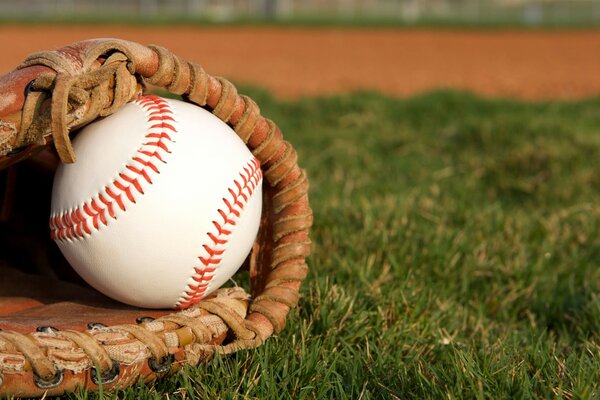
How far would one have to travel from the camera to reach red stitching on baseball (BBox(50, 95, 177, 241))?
1.81 m

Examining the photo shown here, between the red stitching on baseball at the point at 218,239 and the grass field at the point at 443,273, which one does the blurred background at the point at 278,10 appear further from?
the red stitching on baseball at the point at 218,239

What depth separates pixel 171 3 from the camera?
30.9 m

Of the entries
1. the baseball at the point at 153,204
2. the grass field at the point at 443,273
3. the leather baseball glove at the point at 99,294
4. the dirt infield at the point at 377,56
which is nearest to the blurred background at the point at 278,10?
the dirt infield at the point at 377,56

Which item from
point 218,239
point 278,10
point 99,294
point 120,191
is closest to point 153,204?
point 120,191

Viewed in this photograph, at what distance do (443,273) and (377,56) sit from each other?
10444mm

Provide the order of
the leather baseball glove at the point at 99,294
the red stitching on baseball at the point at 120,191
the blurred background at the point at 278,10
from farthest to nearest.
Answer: the blurred background at the point at 278,10
the red stitching on baseball at the point at 120,191
the leather baseball glove at the point at 99,294

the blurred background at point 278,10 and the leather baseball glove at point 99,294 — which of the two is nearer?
the leather baseball glove at point 99,294

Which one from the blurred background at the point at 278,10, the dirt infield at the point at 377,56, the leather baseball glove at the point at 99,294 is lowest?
the blurred background at the point at 278,10

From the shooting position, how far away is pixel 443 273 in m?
2.55

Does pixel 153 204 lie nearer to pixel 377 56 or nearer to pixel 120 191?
pixel 120 191

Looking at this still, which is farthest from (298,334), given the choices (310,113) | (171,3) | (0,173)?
(171,3)

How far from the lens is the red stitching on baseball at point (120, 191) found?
71.2 inches

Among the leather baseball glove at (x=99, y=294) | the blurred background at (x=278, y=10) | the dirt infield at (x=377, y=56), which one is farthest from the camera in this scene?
the blurred background at (x=278, y=10)

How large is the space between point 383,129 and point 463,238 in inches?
92.4
